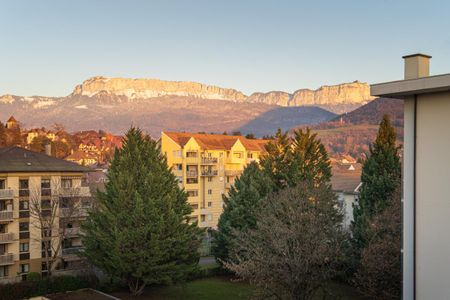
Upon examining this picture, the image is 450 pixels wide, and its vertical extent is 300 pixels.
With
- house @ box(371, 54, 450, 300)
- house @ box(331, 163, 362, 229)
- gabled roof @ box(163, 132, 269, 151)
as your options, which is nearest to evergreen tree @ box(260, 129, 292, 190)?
house @ box(331, 163, 362, 229)

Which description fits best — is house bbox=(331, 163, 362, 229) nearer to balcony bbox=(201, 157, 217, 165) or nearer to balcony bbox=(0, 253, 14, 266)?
balcony bbox=(201, 157, 217, 165)

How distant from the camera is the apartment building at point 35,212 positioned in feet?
111

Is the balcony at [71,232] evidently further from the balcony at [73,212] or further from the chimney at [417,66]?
the chimney at [417,66]

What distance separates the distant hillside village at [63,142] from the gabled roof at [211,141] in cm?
2306

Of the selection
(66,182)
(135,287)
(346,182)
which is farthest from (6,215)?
(346,182)

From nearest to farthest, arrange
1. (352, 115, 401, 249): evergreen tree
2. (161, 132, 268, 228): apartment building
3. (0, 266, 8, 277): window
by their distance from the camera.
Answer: (352, 115, 401, 249): evergreen tree, (0, 266, 8, 277): window, (161, 132, 268, 228): apartment building

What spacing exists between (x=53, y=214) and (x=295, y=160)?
18656 mm

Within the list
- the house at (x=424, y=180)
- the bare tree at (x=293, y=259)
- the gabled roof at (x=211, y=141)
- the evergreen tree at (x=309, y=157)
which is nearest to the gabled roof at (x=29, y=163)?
the evergreen tree at (x=309, y=157)

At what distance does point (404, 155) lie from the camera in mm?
11844

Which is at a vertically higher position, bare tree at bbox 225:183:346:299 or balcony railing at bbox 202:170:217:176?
balcony railing at bbox 202:170:217:176

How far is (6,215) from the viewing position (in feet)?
110

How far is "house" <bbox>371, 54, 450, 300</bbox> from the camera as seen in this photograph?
36.8 feet

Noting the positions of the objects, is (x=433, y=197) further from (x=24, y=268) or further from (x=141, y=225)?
(x=24, y=268)

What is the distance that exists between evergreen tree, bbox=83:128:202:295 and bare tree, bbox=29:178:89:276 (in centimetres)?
643
